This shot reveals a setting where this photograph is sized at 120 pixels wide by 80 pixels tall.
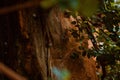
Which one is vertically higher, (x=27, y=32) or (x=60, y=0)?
(x=60, y=0)

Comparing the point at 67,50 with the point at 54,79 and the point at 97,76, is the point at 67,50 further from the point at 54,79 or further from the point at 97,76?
the point at 54,79

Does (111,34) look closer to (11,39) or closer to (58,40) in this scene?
(58,40)

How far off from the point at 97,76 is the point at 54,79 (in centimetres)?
132

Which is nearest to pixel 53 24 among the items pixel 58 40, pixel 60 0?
pixel 58 40

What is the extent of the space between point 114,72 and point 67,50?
546 mm

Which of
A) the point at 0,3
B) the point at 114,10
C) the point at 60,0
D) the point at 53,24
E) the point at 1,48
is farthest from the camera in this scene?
the point at 114,10

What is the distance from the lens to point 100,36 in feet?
9.49

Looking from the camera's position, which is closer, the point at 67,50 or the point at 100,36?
the point at 100,36

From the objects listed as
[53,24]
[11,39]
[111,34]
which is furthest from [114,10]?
[11,39]

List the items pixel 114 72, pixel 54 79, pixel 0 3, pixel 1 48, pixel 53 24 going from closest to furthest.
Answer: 1. pixel 0 3
2. pixel 1 48
3. pixel 54 79
4. pixel 53 24
5. pixel 114 72

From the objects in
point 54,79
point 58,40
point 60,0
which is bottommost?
point 54,79

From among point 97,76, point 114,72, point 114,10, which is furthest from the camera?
point 97,76

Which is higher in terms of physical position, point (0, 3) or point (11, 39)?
point (0, 3)

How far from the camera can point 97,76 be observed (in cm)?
355
